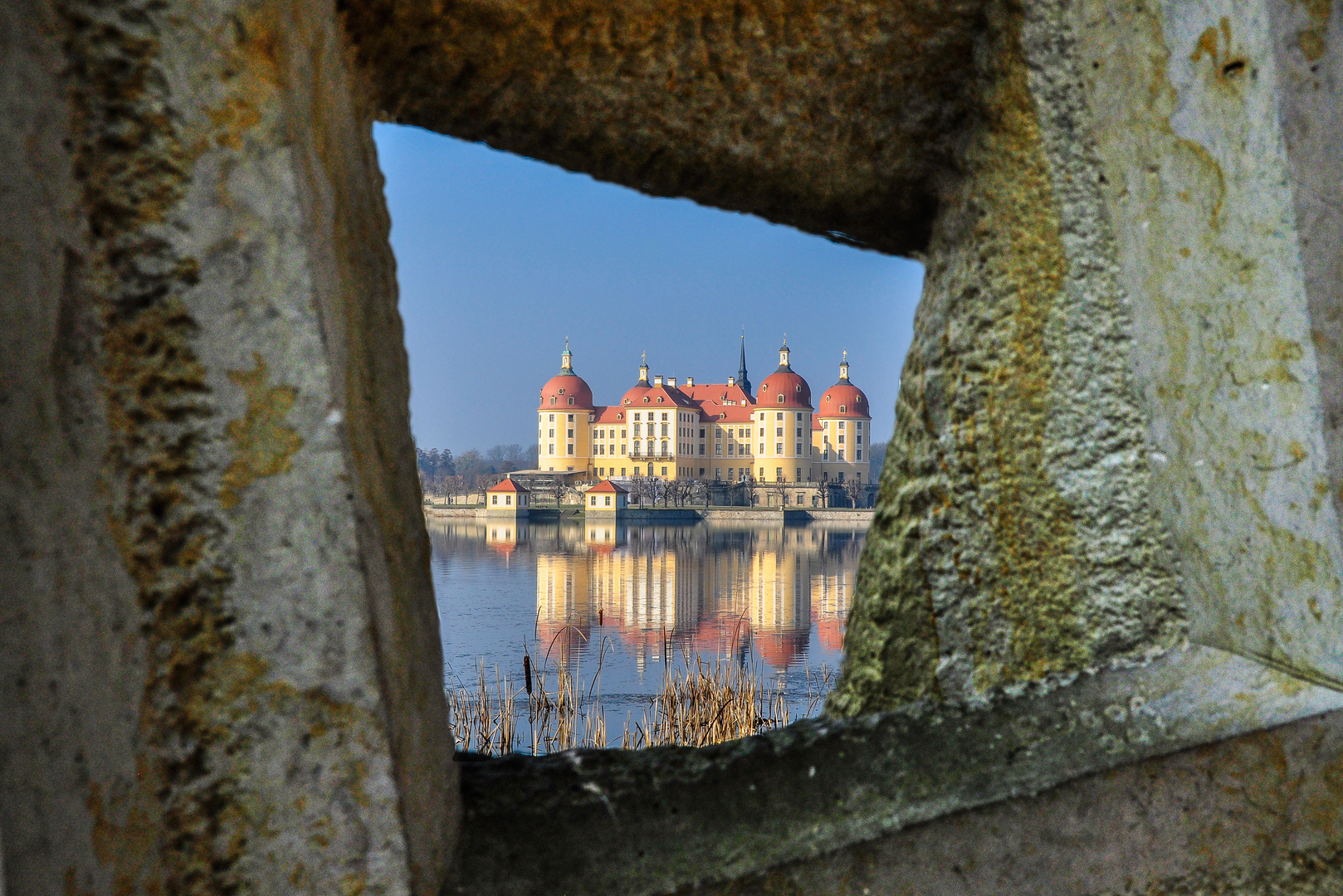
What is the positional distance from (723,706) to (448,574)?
25.1 metres

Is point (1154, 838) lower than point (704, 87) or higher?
lower

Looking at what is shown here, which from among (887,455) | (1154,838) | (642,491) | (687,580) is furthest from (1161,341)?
(642,491)

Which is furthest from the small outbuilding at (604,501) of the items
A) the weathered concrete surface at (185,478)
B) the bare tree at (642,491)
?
the weathered concrete surface at (185,478)

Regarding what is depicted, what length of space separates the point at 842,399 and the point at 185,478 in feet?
179

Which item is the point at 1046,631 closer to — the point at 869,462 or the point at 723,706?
the point at 723,706

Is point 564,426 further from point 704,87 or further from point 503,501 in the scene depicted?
point 704,87

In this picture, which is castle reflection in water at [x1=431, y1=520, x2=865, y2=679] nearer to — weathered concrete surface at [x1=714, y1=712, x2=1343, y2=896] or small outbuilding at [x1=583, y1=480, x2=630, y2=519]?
small outbuilding at [x1=583, y1=480, x2=630, y2=519]

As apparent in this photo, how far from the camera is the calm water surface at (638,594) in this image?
1309 cm

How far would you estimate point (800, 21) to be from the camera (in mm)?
967

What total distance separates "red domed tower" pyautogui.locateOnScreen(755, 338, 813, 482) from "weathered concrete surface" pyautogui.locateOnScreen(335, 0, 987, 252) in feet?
168

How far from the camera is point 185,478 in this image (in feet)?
2.16

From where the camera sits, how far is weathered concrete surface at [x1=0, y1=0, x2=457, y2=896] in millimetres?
580

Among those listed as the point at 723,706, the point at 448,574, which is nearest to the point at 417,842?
the point at 723,706

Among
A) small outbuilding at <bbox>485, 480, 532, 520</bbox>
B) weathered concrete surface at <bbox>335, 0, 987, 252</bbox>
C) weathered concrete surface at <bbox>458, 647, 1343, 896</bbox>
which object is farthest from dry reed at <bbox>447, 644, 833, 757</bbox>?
small outbuilding at <bbox>485, 480, 532, 520</bbox>
